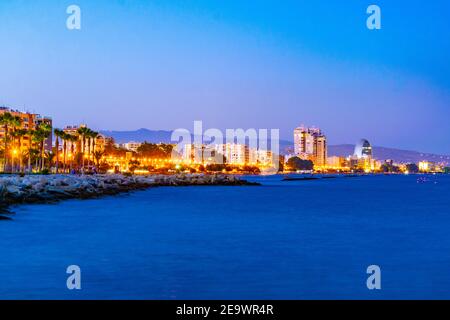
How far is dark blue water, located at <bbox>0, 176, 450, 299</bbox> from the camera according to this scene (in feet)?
42.4

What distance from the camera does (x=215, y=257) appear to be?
17.8 metres

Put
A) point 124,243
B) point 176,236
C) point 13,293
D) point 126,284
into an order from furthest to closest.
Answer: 1. point 176,236
2. point 124,243
3. point 126,284
4. point 13,293

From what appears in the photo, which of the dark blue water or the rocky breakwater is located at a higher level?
the rocky breakwater

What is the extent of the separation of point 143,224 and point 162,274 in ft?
47.1

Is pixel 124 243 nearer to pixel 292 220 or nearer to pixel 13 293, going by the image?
pixel 13 293

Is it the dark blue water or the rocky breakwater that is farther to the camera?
the rocky breakwater

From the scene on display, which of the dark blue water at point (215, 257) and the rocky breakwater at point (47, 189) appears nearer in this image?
the dark blue water at point (215, 257)

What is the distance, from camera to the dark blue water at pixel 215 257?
509 inches

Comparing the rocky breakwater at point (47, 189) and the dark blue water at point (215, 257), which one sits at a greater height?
the rocky breakwater at point (47, 189)

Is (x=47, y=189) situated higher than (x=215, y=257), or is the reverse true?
Answer: (x=47, y=189)

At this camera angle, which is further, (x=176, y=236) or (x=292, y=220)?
(x=292, y=220)

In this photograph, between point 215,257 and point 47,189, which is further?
point 47,189
